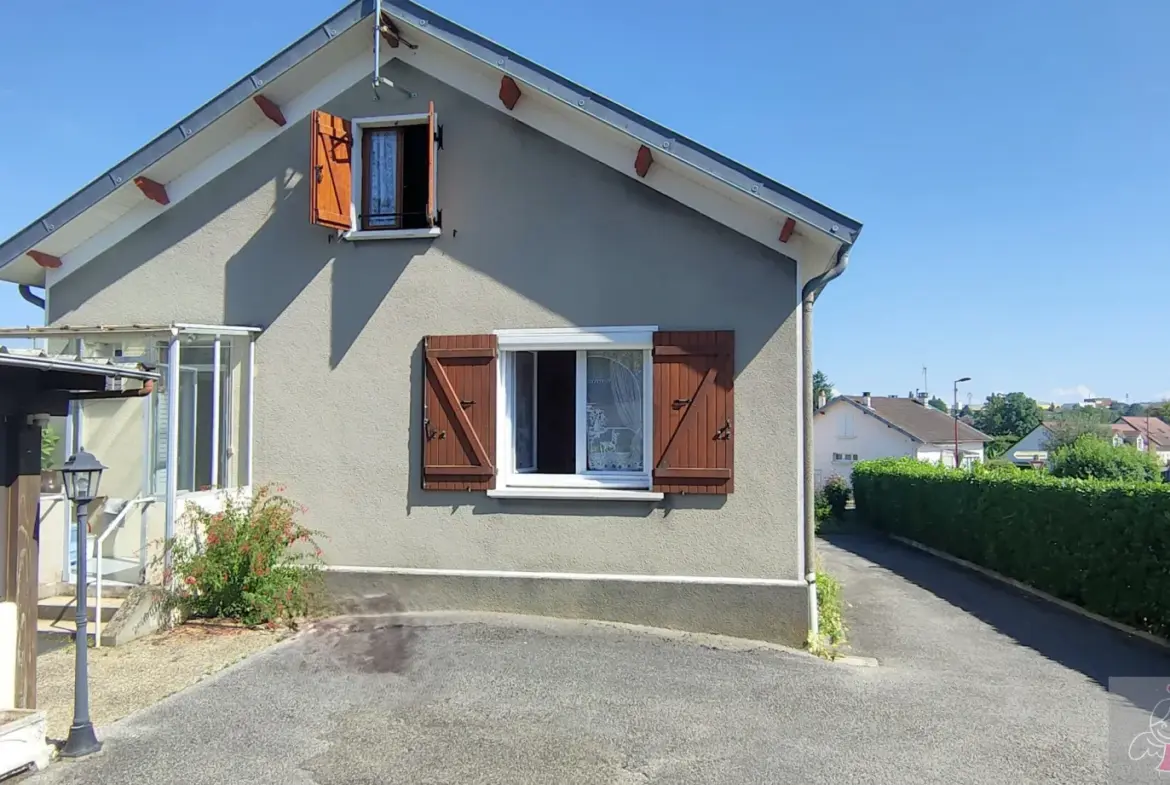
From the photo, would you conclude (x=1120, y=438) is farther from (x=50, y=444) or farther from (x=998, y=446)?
(x=50, y=444)

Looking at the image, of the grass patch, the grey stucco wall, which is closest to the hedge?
the grass patch

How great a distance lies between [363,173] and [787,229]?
4411 millimetres

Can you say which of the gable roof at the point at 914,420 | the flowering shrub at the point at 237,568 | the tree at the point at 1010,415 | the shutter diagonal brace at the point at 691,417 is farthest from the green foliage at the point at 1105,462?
the tree at the point at 1010,415

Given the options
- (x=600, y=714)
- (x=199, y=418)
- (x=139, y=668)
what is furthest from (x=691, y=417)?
(x=199, y=418)

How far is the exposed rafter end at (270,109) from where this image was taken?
26.3 ft

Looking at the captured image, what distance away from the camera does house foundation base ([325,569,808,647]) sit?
709cm

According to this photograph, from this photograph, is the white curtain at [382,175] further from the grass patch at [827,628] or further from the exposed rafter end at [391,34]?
the grass patch at [827,628]

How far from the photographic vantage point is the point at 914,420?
4784 centimetres

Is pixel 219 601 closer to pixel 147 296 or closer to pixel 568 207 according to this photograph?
pixel 147 296

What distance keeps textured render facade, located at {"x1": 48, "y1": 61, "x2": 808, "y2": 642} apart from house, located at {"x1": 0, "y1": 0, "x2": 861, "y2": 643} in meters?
0.02

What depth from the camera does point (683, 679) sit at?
608cm

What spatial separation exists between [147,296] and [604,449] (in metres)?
5.22

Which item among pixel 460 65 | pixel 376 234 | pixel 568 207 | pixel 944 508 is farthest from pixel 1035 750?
pixel 944 508

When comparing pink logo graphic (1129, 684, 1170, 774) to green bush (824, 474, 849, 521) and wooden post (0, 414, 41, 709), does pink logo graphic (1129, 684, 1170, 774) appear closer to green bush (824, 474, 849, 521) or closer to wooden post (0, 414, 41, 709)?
wooden post (0, 414, 41, 709)
